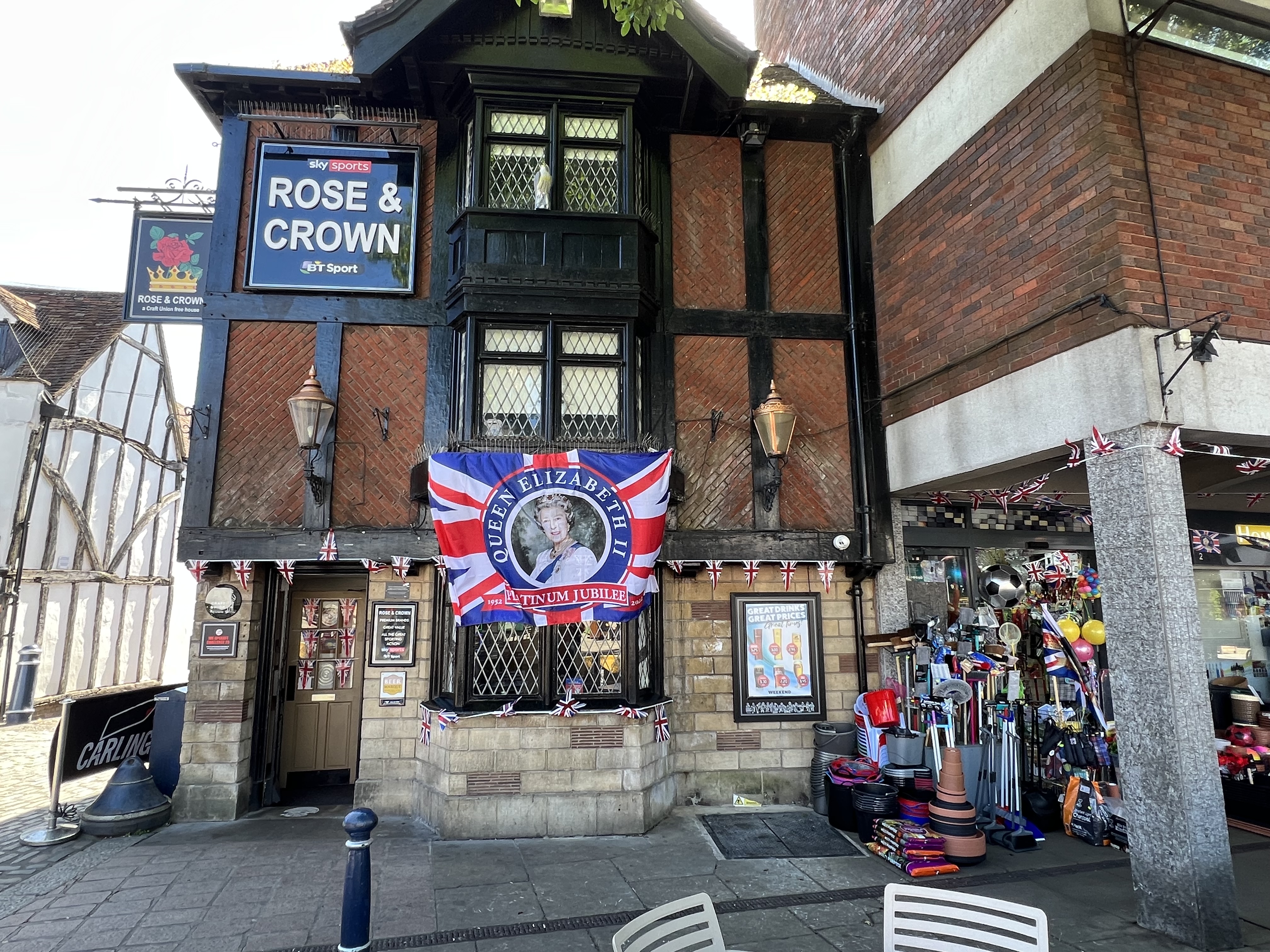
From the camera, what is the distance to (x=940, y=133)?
26.8 feet

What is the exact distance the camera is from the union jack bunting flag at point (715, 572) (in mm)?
8461

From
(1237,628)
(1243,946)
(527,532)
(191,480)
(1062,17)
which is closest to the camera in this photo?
(1243,946)

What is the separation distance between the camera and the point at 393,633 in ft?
26.8

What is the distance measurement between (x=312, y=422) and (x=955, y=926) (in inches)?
287

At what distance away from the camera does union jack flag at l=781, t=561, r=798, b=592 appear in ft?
28.4

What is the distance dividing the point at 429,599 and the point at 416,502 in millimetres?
1148

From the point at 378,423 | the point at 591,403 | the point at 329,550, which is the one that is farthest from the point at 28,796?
the point at 591,403

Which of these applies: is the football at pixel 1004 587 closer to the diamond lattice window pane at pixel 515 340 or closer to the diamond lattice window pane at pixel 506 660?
the diamond lattice window pane at pixel 506 660

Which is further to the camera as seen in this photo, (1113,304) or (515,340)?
(515,340)

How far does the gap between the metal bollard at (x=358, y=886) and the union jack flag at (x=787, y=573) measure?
19.2 feet

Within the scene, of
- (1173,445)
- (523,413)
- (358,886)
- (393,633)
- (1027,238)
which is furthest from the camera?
(523,413)

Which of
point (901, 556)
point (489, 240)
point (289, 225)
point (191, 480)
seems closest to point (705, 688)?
point (901, 556)

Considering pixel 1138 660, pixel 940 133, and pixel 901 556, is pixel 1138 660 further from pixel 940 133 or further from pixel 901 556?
pixel 940 133

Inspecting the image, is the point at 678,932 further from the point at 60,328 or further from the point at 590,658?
the point at 60,328
